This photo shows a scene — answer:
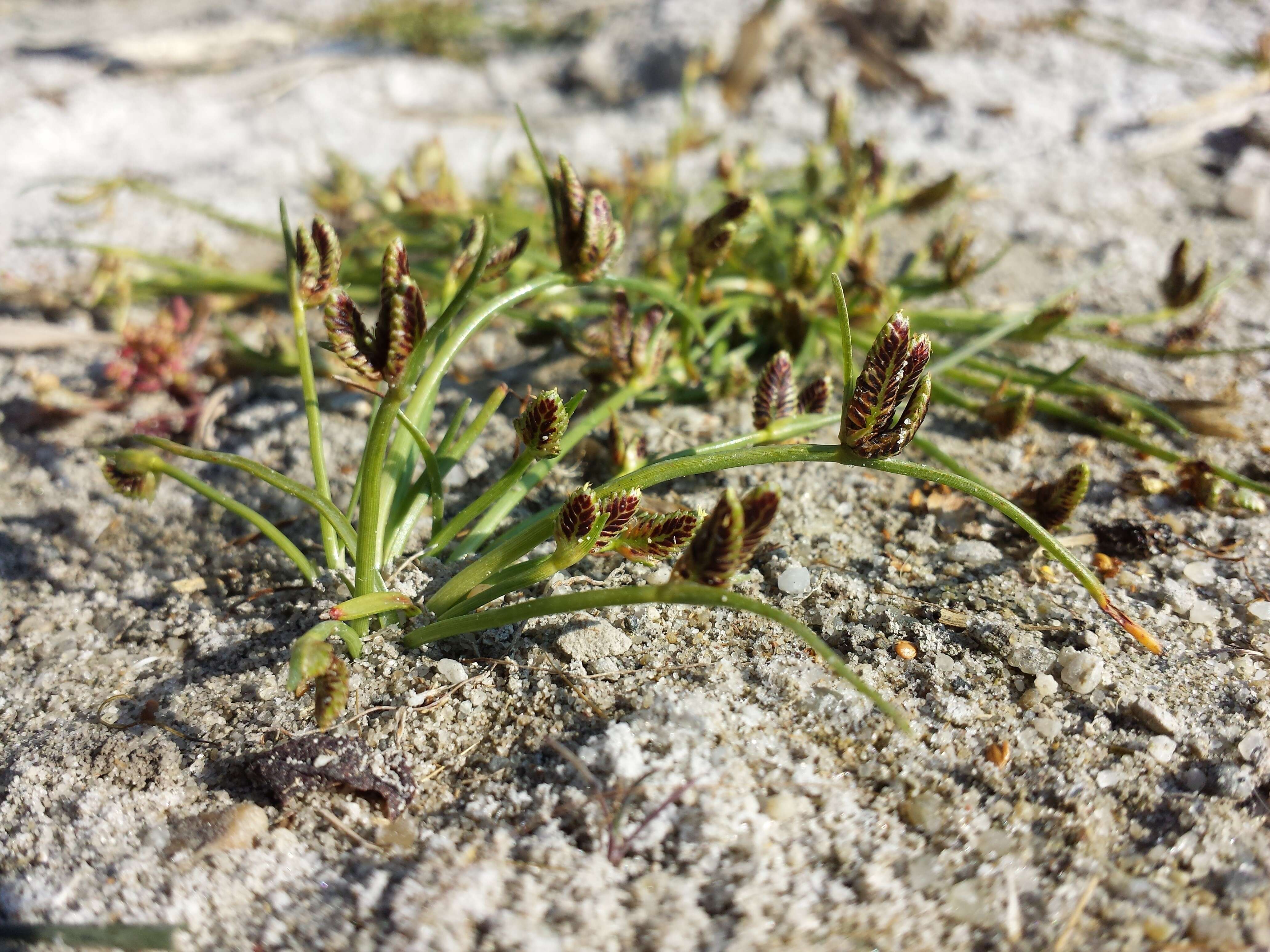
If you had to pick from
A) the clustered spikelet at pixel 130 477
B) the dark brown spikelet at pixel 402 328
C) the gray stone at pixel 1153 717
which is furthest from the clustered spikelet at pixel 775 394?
the clustered spikelet at pixel 130 477

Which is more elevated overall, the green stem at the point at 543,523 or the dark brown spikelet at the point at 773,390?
the dark brown spikelet at the point at 773,390

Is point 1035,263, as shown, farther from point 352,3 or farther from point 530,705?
point 352,3

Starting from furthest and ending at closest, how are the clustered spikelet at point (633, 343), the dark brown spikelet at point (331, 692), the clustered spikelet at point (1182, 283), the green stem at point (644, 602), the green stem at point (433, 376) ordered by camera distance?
the clustered spikelet at point (1182, 283)
the clustered spikelet at point (633, 343)
the green stem at point (433, 376)
the dark brown spikelet at point (331, 692)
the green stem at point (644, 602)

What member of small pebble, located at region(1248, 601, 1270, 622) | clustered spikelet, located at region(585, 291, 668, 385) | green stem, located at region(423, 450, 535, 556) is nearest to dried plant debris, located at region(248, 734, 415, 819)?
green stem, located at region(423, 450, 535, 556)

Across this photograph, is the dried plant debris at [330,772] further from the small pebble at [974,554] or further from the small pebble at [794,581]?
the small pebble at [974,554]

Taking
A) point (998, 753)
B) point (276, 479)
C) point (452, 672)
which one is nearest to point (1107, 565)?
point (998, 753)

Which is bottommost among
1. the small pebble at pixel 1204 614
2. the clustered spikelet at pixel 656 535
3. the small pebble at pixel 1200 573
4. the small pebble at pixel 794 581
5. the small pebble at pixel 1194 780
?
the small pebble at pixel 1194 780

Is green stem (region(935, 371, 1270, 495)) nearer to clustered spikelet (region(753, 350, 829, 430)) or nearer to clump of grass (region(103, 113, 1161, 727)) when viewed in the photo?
clump of grass (region(103, 113, 1161, 727))

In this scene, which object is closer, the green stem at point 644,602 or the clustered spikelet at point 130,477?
the green stem at point 644,602
